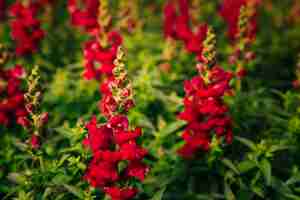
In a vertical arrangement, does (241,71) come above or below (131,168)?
above

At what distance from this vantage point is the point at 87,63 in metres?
5.70

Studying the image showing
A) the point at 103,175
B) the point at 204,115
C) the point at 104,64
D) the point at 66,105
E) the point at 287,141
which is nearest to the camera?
the point at 103,175

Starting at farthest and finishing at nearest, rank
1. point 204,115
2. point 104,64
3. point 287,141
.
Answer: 1. point 104,64
2. point 287,141
3. point 204,115

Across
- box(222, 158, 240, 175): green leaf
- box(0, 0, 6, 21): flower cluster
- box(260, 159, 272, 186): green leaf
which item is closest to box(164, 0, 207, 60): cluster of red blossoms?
box(222, 158, 240, 175): green leaf

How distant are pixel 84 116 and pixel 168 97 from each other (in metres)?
1.04

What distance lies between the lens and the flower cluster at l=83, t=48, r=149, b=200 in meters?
3.87

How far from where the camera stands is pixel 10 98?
5.30m

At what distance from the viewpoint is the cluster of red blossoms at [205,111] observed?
14.7 ft

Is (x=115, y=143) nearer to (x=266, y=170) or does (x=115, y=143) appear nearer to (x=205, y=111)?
(x=205, y=111)

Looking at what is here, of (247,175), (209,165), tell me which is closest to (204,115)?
(209,165)

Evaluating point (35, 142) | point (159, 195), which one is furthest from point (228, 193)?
point (35, 142)

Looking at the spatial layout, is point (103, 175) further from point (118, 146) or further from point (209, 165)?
point (209, 165)

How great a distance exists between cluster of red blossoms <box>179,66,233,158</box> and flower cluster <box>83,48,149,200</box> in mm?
763

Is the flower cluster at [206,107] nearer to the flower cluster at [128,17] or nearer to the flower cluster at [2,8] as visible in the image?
the flower cluster at [128,17]
